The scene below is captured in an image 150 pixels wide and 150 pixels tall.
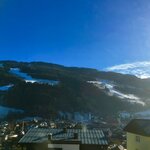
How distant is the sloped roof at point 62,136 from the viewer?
37125 mm

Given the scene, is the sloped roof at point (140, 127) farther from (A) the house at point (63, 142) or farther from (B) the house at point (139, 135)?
(A) the house at point (63, 142)

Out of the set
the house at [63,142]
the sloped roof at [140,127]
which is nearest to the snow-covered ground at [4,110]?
the sloped roof at [140,127]

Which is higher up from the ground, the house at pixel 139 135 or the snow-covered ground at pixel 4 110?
the snow-covered ground at pixel 4 110

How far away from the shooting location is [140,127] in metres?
51.8

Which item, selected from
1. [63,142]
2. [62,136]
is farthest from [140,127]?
[63,142]

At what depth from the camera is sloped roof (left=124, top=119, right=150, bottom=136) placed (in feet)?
161

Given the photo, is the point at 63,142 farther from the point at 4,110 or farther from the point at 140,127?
the point at 4,110

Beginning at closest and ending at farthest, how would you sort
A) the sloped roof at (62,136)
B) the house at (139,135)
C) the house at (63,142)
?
the house at (63,142), the sloped roof at (62,136), the house at (139,135)

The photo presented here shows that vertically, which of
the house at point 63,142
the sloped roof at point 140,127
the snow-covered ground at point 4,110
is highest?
the snow-covered ground at point 4,110

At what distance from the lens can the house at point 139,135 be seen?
4875 centimetres

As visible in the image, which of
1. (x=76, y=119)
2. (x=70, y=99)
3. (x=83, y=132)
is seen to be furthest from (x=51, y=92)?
(x=83, y=132)

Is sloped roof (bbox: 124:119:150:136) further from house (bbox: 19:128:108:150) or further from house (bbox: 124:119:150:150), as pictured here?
house (bbox: 19:128:108:150)

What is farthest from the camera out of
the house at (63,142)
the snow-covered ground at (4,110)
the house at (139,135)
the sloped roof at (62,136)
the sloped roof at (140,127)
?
the snow-covered ground at (4,110)

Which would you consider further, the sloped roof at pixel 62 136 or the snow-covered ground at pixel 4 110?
the snow-covered ground at pixel 4 110
